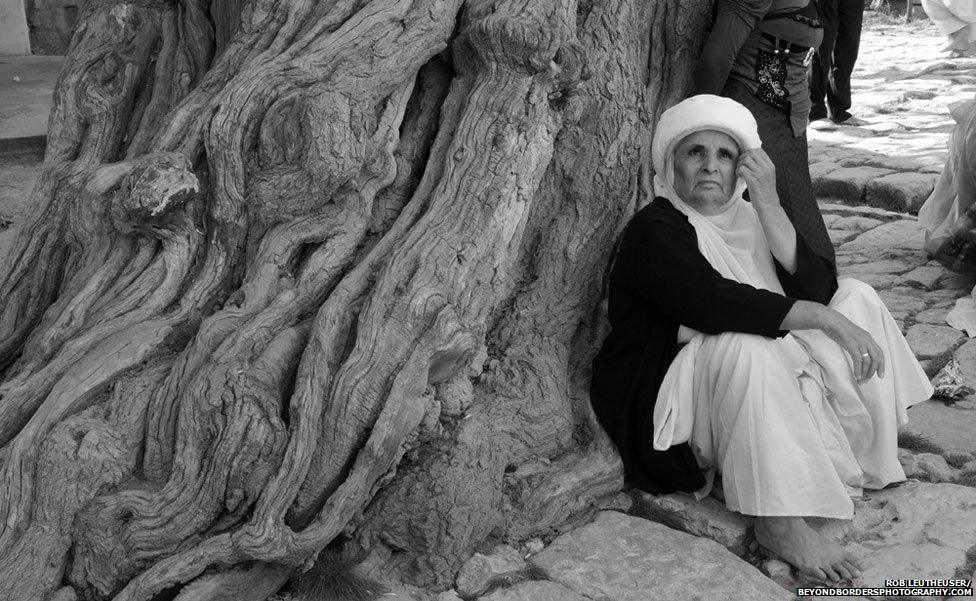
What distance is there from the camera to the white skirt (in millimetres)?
2967

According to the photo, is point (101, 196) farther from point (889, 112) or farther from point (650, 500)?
point (889, 112)

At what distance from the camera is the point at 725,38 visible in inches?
149

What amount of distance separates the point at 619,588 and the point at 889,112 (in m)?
8.14

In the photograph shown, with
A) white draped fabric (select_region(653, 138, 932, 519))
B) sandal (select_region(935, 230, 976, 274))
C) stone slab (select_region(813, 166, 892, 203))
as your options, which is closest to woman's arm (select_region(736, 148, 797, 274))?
white draped fabric (select_region(653, 138, 932, 519))

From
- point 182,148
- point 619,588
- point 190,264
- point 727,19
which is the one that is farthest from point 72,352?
point 727,19

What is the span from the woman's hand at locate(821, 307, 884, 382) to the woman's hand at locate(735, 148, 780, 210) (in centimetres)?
46

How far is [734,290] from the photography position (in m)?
3.04

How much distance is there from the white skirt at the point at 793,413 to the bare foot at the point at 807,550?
7 cm

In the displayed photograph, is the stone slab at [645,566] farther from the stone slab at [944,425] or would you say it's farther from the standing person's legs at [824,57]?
the standing person's legs at [824,57]

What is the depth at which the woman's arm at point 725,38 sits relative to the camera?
3779 mm

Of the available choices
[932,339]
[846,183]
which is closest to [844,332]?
[932,339]

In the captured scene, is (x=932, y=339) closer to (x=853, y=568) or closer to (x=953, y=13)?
(x=853, y=568)

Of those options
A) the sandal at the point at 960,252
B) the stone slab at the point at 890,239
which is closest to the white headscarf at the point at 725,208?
the sandal at the point at 960,252

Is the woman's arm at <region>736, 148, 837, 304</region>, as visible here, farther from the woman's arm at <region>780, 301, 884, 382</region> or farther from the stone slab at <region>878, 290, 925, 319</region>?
the stone slab at <region>878, 290, 925, 319</region>
